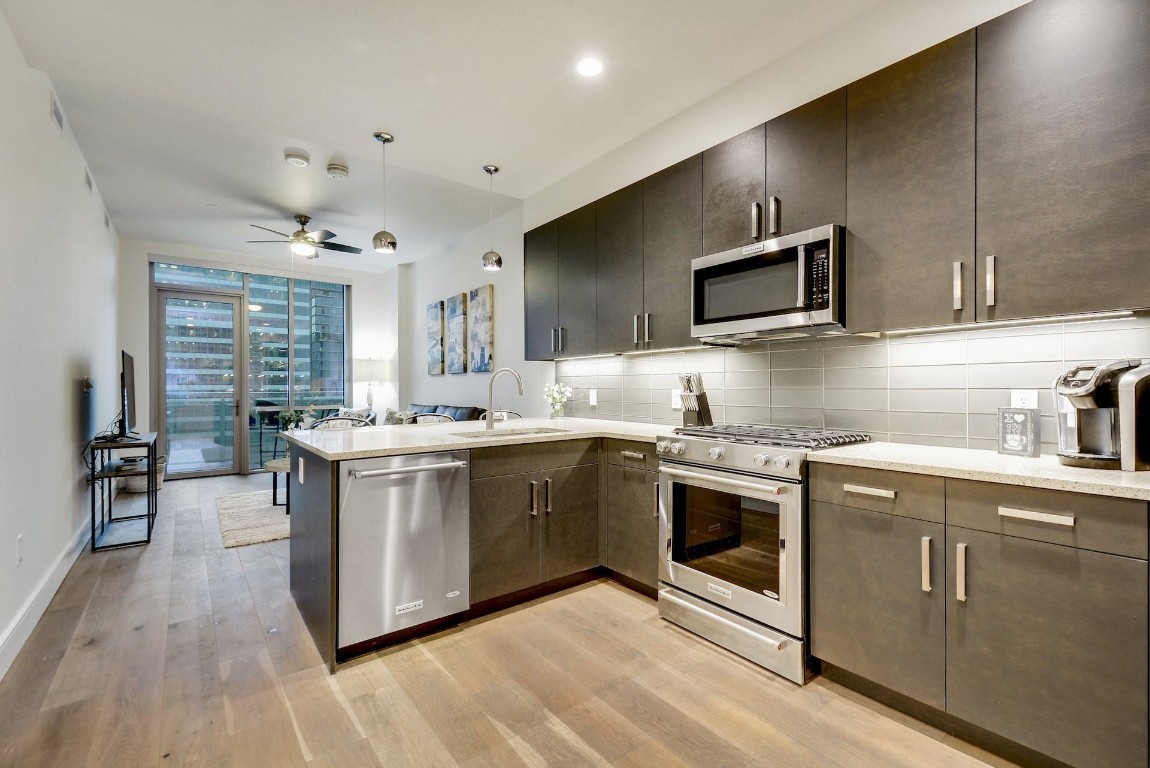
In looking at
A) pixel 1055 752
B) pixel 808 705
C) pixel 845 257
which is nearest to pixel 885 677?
pixel 808 705

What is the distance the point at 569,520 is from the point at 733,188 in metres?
1.91

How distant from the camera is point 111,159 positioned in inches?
153

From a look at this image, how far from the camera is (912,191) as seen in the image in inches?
76.8

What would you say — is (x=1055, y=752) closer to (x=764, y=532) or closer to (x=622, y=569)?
(x=764, y=532)

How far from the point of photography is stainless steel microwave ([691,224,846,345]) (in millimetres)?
2141

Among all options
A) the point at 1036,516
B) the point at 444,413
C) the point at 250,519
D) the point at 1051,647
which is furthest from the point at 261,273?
the point at 1051,647

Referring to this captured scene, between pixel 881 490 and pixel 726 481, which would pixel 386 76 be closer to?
pixel 726 481

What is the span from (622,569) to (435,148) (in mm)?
2898

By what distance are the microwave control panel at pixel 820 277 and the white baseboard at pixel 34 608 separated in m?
3.57

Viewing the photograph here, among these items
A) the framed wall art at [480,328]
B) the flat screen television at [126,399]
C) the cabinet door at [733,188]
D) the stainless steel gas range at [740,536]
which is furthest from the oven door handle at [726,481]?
the flat screen television at [126,399]

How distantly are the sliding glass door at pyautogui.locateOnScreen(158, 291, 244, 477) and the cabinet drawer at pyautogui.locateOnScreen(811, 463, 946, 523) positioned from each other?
23.4 feet

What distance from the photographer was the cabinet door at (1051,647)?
133 centimetres

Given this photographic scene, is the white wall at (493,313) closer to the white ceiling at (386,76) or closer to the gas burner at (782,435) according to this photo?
the white ceiling at (386,76)

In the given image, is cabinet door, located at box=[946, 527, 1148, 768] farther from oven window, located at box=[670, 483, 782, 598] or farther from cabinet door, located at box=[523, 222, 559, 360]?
cabinet door, located at box=[523, 222, 559, 360]
